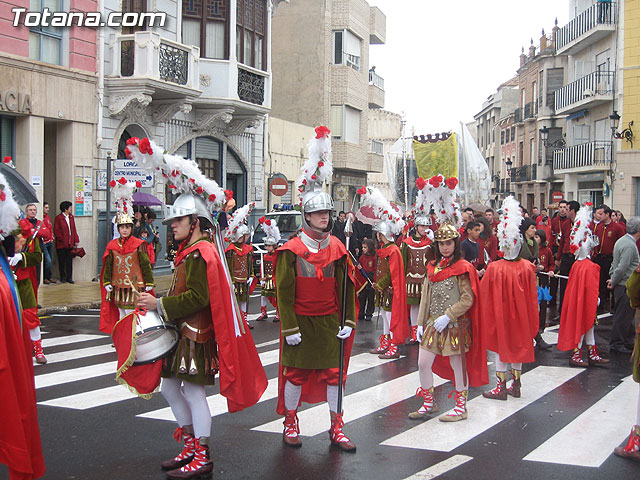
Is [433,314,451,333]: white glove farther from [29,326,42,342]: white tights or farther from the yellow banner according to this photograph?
the yellow banner

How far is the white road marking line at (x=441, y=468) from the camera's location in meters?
5.65

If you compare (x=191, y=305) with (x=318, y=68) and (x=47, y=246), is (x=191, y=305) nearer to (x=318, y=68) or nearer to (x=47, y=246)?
(x=47, y=246)

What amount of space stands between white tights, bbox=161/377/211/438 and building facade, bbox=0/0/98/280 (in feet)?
42.0

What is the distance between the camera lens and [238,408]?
5691 millimetres

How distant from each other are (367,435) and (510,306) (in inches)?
105

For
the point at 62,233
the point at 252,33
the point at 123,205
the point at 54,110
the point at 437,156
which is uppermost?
the point at 252,33

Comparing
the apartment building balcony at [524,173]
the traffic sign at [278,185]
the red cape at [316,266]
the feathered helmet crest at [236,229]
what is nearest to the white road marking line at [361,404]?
the red cape at [316,266]

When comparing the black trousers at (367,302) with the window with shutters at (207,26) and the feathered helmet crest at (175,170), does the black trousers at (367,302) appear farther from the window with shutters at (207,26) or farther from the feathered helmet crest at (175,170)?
the window with shutters at (207,26)

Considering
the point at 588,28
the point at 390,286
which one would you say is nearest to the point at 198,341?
the point at 390,286

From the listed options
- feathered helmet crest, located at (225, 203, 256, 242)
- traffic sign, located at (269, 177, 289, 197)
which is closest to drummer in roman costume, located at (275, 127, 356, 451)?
feathered helmet crest, located at (225, 203, 256, 242)

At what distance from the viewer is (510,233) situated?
27.7 ft

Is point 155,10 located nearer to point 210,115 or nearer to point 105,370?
point 210,115

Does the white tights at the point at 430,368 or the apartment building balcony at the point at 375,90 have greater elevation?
the apartment building balcony at the point at 375,90

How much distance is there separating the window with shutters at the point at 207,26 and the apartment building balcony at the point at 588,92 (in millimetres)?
19197
